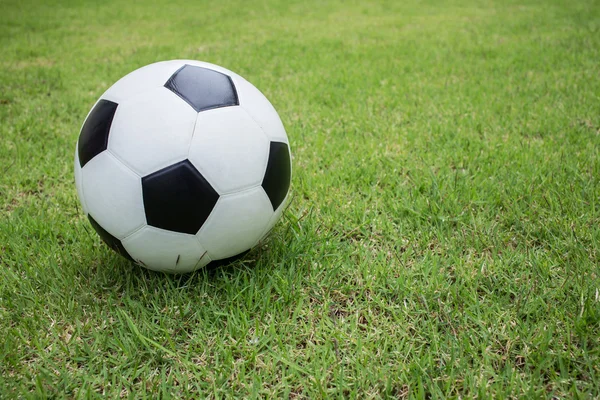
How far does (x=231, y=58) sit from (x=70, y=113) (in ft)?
7.96

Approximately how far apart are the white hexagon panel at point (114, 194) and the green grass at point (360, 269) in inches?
13.3

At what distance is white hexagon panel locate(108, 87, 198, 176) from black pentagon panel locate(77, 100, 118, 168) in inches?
1.3

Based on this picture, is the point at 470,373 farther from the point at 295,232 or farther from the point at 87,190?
the point at 87,190

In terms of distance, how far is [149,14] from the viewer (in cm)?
964

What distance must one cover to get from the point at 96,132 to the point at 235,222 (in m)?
0.66

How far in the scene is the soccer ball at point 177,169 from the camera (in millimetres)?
1588

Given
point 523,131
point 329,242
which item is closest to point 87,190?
point 329,242

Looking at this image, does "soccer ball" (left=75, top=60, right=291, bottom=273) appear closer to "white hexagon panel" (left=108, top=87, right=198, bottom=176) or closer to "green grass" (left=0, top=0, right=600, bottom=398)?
"white hexagon panel" (left=108, top=87, right=198, bottom=176)

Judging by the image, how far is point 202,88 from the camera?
1728mm

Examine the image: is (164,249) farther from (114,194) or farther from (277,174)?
(277,174)

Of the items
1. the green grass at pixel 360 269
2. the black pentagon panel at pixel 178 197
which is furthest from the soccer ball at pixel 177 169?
the green grass at pixel 360 269

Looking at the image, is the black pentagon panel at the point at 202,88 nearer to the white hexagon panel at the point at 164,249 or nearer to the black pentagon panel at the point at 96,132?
the black pentagon panel at the point at 96,132

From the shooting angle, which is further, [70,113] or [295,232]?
[70,113]

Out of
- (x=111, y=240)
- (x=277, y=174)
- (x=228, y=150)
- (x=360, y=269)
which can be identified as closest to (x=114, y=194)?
(x=111, y=240)
